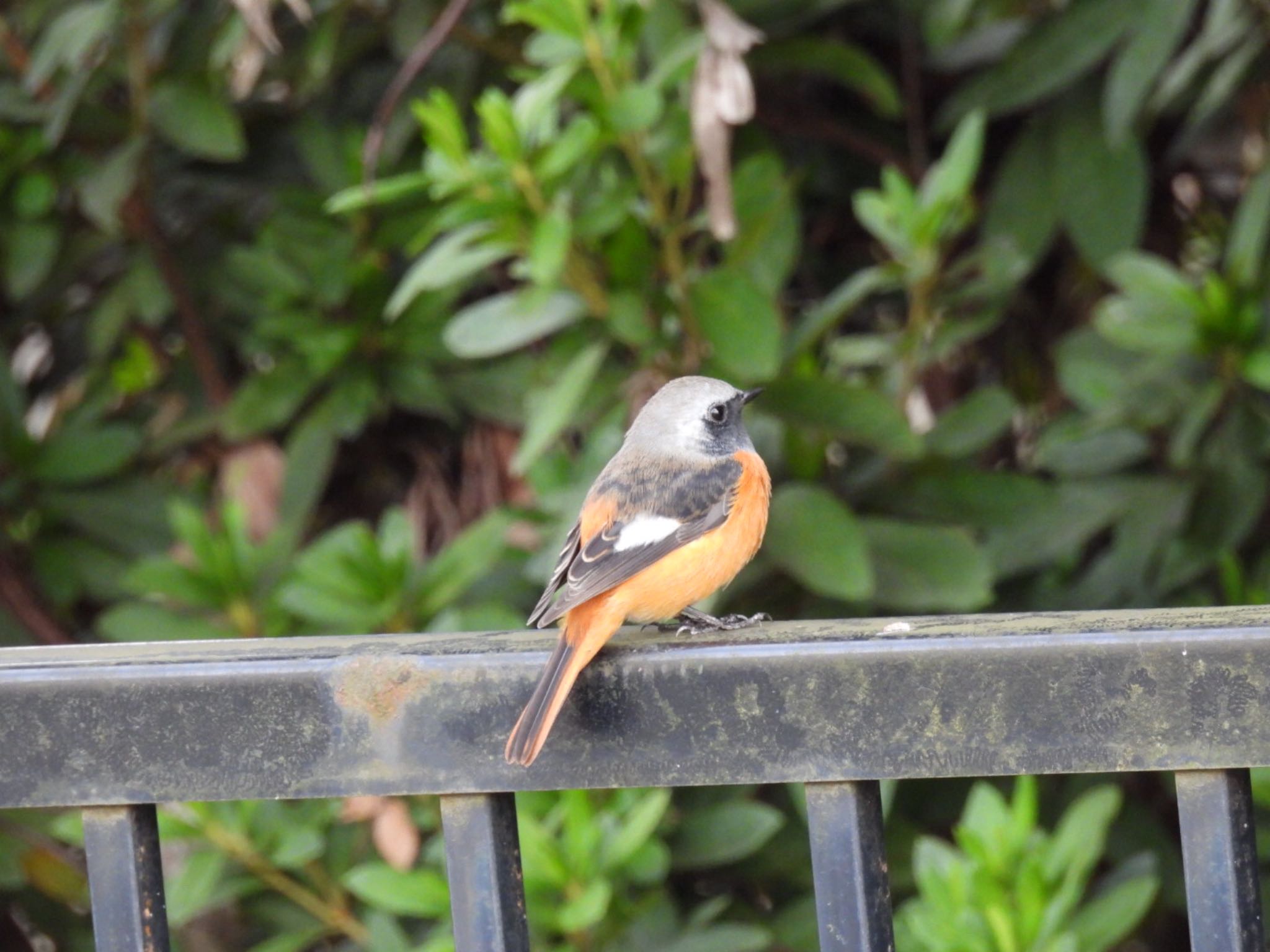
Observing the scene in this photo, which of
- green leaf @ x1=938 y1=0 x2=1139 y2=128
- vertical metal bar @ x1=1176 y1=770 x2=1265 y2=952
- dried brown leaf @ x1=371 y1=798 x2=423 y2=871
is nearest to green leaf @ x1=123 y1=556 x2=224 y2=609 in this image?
dried brown leaf @ x1=371 y1=798 x2=423 y2=871

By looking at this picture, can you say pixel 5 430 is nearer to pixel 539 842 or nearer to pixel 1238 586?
pixel 539 842

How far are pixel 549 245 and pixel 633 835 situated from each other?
44.3 inches

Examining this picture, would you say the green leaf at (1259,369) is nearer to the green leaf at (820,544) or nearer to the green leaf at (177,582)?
the green leaf at (820,544)

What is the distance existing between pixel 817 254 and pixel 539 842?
2101 mm

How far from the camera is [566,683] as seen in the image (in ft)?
5.59

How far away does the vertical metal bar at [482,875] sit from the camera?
5.61 feet

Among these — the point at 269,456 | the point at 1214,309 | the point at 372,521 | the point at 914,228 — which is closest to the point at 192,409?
the point at 269,456

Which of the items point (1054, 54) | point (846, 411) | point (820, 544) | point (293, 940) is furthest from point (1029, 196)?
point (293, 940)

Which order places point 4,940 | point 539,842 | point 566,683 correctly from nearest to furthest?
point 566,683 → point 539,842 → point 4,940

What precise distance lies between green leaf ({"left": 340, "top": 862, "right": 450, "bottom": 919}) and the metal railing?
1101 mm

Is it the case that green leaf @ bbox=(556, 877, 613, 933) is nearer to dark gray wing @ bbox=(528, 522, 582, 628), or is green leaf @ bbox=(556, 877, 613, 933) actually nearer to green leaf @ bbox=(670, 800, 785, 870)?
green leaf @ bbox=(670, 800, 785, 870)

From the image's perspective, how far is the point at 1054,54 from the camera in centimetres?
373

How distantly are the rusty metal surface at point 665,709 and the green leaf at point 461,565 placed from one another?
5.00 feet

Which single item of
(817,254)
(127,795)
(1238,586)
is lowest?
(127,795)
